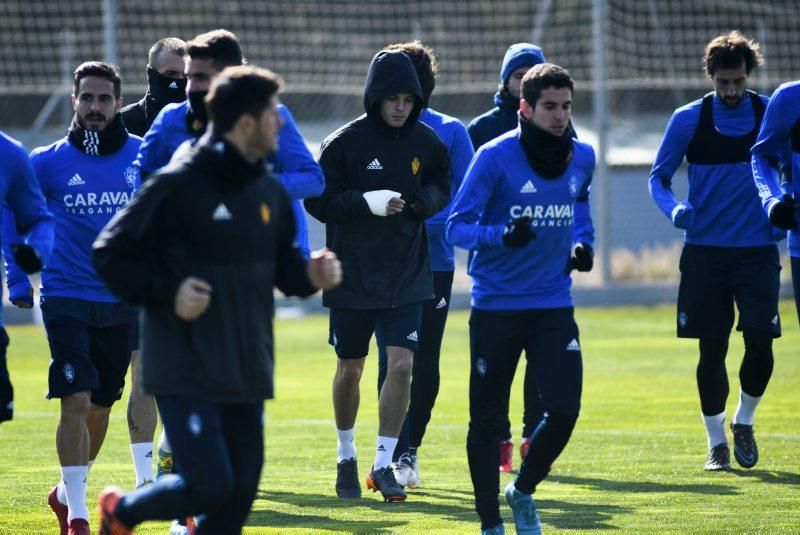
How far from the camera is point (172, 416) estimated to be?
5688mm

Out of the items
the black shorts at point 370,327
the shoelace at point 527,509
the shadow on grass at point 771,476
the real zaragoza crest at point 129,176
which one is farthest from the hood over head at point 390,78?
the shadow on grass at point 771,476

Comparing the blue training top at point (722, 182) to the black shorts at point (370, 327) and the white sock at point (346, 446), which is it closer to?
the black shorts at point (370, 327)

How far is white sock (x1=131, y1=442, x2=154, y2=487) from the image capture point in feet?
28.2

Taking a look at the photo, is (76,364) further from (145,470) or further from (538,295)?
(538,295)

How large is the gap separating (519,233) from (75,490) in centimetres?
244

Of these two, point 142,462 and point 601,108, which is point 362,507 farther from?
point 601,108

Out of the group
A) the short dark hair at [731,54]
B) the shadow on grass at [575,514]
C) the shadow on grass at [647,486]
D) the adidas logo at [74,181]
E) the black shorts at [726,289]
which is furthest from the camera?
the black shorts at [726,289]

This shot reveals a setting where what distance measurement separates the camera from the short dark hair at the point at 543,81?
7.20m

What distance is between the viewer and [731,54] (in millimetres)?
9453

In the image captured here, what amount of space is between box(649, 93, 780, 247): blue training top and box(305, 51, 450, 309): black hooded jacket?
1620 millimetres

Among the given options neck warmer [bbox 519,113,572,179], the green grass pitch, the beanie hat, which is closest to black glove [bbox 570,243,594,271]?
neck warmer [bbox 519,113,572,179]

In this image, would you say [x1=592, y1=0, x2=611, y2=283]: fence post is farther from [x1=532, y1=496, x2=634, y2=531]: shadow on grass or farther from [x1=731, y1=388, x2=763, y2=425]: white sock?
[x1=532, y1=496, x2=634, y2=531]: shadow on grass

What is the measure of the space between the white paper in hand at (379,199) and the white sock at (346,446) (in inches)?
53.3

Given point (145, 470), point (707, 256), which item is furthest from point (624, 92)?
point (145, 470)
